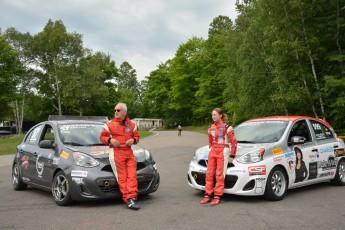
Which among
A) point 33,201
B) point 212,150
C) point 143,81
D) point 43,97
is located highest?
point 143,81

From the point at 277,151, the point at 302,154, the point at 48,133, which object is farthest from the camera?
the point at 48,133

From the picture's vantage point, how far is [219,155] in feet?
25.0

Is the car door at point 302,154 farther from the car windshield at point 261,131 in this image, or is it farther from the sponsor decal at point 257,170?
the sponsor decal at point 257,170

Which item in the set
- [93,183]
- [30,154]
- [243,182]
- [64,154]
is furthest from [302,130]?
[30,154]

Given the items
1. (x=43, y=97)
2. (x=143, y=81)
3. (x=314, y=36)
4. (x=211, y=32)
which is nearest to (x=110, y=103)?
(x=43, y=97)

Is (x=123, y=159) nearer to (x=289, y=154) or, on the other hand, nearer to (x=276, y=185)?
(x=276, y=185)

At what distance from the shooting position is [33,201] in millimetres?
7965

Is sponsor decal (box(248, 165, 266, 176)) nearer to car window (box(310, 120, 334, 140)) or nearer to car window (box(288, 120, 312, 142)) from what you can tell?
car window (box(288, 120, 312, 142))

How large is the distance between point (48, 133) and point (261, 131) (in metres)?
4.50

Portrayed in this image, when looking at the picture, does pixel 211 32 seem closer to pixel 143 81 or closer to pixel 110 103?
pixel 110 103

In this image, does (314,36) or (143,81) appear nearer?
(314,36)

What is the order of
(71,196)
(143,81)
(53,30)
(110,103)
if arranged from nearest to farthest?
(71,196)
(53,30)
(110,103)
(143,81)

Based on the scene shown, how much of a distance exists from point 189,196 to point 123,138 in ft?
6.66

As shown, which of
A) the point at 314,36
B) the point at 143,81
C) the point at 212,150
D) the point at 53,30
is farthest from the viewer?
the point at 143,81
